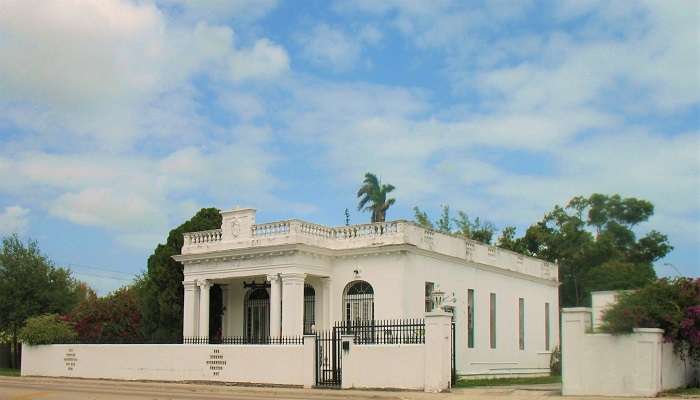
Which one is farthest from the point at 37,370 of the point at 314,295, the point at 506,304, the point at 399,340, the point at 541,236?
the point at 541,236

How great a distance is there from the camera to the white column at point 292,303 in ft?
103

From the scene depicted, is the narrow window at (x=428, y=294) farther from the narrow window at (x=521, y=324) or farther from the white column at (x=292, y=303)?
the narrow window at (x=521, y=324)

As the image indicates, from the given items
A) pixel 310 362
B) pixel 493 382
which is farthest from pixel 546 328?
pixel 310 362

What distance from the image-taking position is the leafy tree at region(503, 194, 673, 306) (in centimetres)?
5222

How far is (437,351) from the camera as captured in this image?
23.6 metres

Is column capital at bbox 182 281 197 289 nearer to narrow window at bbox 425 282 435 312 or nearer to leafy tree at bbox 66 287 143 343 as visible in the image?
leafy tree at bbox 66 287 143 343

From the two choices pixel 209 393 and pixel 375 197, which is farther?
pixel 375 197

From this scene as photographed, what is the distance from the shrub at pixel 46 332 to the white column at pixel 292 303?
10.6m

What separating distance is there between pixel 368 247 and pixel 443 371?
8.58 meters

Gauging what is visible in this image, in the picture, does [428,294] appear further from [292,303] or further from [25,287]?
[25,287]

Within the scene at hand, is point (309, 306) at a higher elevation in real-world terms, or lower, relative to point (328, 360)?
higher

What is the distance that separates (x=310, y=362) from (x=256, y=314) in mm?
9244

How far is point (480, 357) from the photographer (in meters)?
35.1

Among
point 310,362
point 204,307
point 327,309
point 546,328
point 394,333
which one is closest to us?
point 310,362
